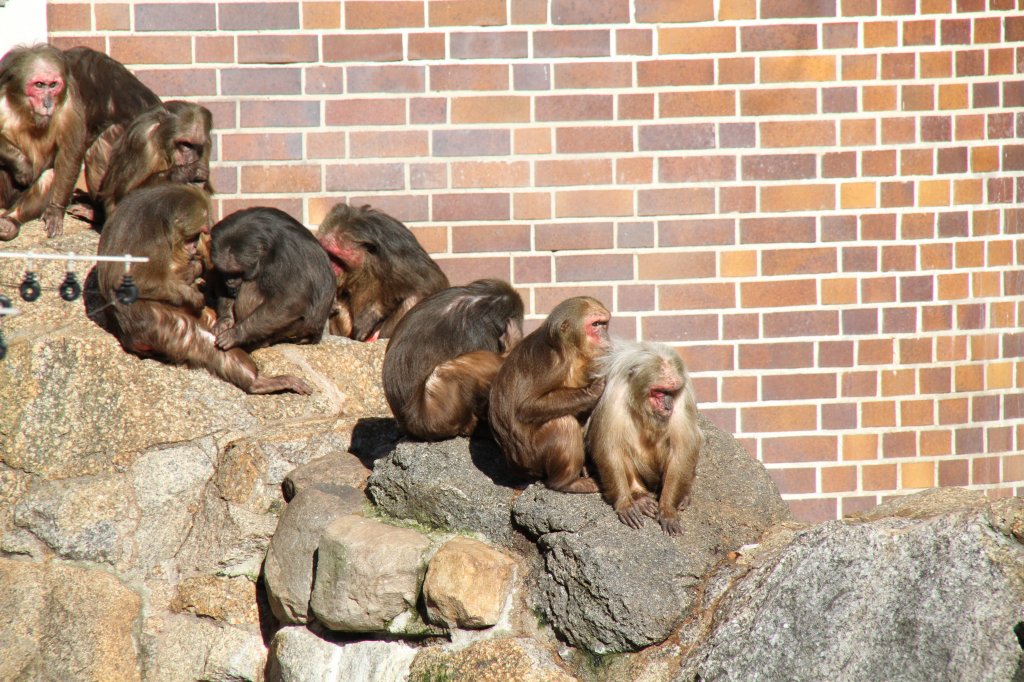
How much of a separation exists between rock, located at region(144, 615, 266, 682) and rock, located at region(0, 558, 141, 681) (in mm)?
113

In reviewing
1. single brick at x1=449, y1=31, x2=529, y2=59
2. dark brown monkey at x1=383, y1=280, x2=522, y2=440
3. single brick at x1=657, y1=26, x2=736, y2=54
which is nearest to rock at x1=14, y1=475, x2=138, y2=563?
dark brown monkey at x1=383, y1=280, x2=522, y2=440

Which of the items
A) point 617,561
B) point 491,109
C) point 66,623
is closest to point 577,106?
point 491,109

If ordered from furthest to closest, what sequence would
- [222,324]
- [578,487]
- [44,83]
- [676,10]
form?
[676,10] < [44,83] < [222,324] < [578,487]

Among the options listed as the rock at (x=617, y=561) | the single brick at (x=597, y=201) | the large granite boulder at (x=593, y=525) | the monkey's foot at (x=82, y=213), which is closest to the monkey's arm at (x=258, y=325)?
the large granite boulder at (x=593, y=525)

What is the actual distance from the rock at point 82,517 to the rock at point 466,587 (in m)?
1.92

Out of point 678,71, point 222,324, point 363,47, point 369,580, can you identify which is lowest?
point 369,580

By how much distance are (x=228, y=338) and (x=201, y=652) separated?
71.2 inches

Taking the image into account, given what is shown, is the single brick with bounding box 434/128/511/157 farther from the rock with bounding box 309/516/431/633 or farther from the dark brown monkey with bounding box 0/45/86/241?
the rock with bounding box 309/516/431/633

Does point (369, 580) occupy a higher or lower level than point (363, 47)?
lower

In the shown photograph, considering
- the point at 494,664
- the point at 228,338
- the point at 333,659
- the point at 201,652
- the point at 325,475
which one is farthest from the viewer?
the point at 228,338

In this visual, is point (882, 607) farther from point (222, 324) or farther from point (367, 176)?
point (367, 176)

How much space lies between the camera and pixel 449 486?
5.83 m

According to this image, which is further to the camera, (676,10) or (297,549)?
(676,10)

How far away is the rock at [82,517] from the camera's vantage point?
6262 mm
